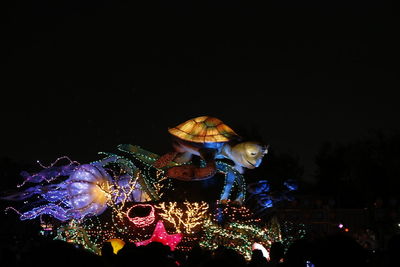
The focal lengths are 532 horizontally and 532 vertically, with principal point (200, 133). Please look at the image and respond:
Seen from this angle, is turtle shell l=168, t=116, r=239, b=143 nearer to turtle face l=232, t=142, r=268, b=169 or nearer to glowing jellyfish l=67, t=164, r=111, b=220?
turtle face l=232, t=142, r=268, b=169

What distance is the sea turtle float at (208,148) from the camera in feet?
61.7

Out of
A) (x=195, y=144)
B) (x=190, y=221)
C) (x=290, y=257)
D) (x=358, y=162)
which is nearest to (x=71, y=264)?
(x=290, y=257)

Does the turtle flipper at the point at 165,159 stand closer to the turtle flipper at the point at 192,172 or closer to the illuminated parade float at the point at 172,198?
the illuminated parade float at the point at 172,198

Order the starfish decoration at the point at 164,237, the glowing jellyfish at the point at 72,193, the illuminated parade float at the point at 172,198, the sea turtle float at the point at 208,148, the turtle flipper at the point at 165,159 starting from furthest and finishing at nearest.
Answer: the turtle flipper at the point at 165,159
the sea turtle float at the point at 208,148
the glowing jellyfish at the point at 72,193
the illuminated parade float at the point at 172,198
the starfish decoration at the point at 164,237

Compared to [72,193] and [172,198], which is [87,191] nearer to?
[72,193]

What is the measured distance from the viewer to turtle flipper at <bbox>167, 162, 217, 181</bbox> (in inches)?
734

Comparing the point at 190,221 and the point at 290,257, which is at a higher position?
the point at 290,257

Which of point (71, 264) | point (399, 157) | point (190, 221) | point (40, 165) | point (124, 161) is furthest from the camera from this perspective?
point (399, 157)

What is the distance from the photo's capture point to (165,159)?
64.7ft

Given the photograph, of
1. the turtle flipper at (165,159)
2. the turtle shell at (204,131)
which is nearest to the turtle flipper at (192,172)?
the turtle flipper at (165,159)

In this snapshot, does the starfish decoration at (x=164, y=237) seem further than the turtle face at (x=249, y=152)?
No

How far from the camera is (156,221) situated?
17.6 metres

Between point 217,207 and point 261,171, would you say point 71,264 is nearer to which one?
point 217,207

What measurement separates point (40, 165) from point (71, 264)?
16.4 metres
